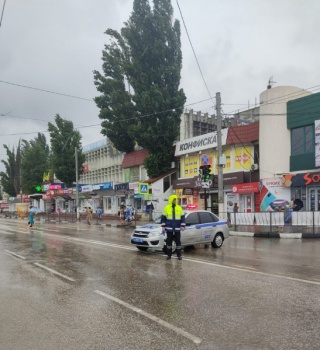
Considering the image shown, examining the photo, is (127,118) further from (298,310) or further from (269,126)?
(298,310)

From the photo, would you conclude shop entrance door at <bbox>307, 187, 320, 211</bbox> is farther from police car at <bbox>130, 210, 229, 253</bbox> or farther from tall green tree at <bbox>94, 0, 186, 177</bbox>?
tall green tree at <bbox>94, 0, 186, 177</bbox>

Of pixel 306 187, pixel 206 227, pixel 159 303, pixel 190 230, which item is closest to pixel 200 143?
pixel 306 187

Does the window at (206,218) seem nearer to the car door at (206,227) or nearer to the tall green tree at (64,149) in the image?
the car door at (206,227)

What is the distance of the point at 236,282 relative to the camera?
7.87m

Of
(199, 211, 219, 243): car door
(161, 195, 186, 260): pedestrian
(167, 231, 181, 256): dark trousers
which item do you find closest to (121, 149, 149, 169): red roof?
(199, 211, 219, 243): car door

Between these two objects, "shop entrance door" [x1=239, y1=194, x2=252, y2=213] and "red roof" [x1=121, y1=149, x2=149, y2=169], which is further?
"red roof" [x1=121, y1=149, x2=149, y2=169]

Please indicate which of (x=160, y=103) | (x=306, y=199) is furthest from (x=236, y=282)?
→ (x=160, y=103)

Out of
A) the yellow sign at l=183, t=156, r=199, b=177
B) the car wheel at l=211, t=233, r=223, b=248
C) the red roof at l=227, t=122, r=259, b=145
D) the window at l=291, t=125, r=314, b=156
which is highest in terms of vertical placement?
the red roof at l=227, t=122, r=259, b=145

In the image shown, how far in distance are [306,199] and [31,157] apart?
2050 inches

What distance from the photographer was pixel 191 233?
1335cm

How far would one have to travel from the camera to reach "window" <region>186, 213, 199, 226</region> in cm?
1346

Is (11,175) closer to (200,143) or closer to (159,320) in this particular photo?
A: (200,143)

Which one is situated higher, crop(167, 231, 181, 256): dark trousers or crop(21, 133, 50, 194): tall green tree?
crop(21, 133, 50, 194): tall green tree

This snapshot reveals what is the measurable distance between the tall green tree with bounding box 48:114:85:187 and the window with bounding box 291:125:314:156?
32179 mm
